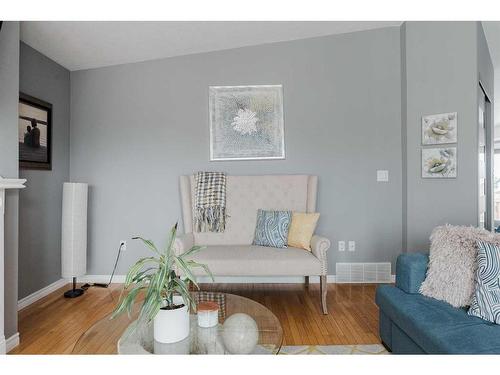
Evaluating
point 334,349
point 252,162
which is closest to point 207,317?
point 334,349

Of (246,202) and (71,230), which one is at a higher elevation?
(246,202)

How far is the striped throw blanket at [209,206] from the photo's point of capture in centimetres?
297

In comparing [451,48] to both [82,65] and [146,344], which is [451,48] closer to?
[146,344]

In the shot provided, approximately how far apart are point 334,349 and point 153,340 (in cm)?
117

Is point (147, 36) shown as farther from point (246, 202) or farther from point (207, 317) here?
point (207, 317)

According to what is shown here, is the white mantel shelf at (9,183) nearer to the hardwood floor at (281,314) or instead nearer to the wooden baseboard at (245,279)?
the hardwood floor at (281,314)

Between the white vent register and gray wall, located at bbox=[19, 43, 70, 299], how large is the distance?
2.91 m

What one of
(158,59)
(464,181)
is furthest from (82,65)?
(464,181)

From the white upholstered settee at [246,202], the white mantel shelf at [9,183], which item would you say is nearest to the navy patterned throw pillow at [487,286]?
the white upholstered settee at [246,202]

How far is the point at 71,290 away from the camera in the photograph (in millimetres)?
2920

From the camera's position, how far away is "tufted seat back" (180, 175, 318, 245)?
9.77 feet

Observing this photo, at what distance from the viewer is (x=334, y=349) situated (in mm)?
1862

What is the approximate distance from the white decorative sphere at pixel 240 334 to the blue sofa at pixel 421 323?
0.78 metres
